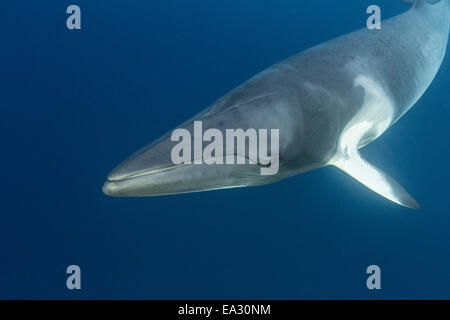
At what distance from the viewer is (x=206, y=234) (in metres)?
12.9

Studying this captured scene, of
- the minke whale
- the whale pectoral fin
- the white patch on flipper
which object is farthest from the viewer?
the whale pectoral fin

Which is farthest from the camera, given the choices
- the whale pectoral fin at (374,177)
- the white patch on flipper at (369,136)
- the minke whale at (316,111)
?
the whale pectoral fin at (374,177)

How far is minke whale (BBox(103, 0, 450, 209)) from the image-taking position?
4234 mm

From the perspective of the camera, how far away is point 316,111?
4.87m

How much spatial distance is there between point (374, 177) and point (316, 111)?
235 cm

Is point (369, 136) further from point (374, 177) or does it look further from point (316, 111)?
point (316, 111)

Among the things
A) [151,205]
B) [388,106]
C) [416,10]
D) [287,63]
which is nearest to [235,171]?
[287,63]

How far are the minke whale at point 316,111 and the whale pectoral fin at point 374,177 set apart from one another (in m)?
0.02

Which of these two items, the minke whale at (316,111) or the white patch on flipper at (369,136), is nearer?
the minke whale at (316,111)

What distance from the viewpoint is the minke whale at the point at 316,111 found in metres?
4.23

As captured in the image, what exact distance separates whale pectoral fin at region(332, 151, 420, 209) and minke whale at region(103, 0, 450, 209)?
0.05 feet

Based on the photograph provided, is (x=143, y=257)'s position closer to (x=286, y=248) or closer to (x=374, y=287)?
(x=286, y=248)

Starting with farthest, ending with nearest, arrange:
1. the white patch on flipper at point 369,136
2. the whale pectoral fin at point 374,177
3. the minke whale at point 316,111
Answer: the whale pectoral fin at point 374,177, the white patch on flipper at point 369,136, the minke whale at point 316,111

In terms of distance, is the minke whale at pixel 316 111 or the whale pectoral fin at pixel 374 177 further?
the whale pectoral fin at pixel 374 177
